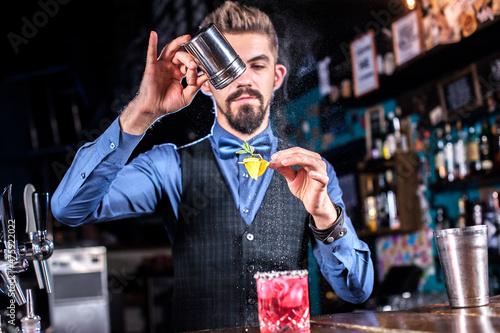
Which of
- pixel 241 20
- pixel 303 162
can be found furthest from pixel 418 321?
pixel 241 20

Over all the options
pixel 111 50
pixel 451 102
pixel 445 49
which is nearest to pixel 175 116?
pixel 111 50

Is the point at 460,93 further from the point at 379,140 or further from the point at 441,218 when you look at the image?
the point at 441,218

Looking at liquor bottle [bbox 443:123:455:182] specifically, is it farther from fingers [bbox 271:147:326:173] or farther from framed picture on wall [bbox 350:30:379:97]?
fingers [bbox 271:147:326:173]

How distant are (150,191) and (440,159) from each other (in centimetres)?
252

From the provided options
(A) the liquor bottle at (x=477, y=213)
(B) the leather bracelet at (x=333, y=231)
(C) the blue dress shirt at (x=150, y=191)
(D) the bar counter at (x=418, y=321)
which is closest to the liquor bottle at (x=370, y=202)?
(A) the liquor bottle at (x=477, y=213)

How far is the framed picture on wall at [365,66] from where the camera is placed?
11.4ft

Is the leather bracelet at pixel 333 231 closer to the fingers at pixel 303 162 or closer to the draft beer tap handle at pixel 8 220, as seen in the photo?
the fingers at pixel 303 162

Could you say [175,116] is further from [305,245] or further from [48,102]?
[48,102]

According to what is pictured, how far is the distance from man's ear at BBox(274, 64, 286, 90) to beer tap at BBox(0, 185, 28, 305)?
97cm

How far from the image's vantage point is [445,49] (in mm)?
3281

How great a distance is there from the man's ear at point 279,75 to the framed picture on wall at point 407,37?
177 centimetres

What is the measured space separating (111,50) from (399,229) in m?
2.41

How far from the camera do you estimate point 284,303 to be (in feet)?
3.85

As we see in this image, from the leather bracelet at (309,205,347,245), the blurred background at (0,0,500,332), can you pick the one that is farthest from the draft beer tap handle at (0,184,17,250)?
the leather bracelet at (309,205,347,245)
